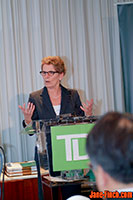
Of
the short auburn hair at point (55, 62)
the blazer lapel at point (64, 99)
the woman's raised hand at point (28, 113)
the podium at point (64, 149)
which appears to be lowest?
the podium at point (64, 149)

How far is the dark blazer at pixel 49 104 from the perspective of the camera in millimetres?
2768

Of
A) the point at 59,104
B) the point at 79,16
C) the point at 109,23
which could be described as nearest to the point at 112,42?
the point at 109,23

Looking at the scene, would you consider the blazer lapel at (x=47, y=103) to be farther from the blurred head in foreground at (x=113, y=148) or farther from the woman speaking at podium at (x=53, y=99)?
the blurred head in foreground at (x=113, y=148)

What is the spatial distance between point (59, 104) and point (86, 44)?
1.46m

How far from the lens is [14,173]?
3.12 metres

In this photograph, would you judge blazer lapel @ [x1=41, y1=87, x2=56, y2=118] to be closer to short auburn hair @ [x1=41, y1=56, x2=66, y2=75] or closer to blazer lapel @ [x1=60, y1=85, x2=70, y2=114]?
blazer lapel @ [x1=60, y1=85, x2=70, y2=114]

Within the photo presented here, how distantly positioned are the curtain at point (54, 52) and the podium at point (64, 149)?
6.65 ft

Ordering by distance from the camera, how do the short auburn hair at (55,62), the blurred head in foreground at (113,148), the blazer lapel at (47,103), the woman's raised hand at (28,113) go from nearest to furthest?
1. the blurred head in foreground at (113,148)
2. the woman's raised hand at (28,113)
3. the blazer lapel at (47,103)
4. the short auburn hair at (55,62)

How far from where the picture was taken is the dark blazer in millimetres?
2768

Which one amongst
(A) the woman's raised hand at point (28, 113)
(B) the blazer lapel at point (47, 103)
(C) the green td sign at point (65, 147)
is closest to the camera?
(C) the green td sign at point (65, 147)

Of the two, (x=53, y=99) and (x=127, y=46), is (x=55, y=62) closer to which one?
(x=53, y=99)

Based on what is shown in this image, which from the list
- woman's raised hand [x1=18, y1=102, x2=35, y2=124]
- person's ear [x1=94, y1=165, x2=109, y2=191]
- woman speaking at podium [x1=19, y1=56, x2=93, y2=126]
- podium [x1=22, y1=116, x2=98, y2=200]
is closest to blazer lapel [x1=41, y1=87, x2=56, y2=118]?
woman speaking at podium [x1=19, y1=56, x2=93, y2=126]

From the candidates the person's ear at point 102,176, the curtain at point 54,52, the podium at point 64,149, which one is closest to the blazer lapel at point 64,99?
the podium at point 64,149

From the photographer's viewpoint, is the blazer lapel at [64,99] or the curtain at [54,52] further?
the curtain at [54,52]
